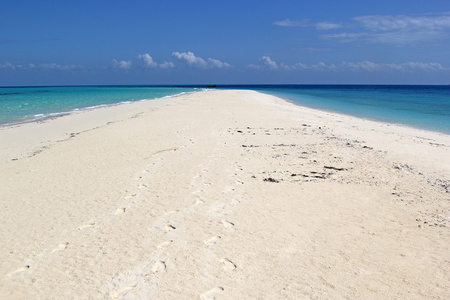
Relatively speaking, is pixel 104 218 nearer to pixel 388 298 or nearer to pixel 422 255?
pixel 388 298

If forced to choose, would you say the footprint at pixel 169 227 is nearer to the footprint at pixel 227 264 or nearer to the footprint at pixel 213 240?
the footprint at pixel 213 240

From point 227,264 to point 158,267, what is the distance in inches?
32.2

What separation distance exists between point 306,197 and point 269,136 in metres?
6.05

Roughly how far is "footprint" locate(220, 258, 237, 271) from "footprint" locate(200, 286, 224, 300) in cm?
36

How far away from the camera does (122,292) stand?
3.61 meters

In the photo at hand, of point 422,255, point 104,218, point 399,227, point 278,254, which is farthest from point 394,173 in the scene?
point 104,218

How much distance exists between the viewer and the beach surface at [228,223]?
375cm

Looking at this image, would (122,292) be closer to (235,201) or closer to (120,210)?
(120,210)

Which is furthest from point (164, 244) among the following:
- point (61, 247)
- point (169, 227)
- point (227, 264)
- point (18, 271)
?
point (18, 271)

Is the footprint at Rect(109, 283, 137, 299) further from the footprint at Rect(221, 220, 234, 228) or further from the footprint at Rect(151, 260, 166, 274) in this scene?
the footprint at Rect(221, 220, 234, 228)

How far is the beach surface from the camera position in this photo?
3.75 m

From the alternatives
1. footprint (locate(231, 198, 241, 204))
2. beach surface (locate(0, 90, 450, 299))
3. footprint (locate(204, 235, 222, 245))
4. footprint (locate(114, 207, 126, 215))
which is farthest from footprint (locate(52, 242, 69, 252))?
footprint (locate(231, 198, 241, 204))

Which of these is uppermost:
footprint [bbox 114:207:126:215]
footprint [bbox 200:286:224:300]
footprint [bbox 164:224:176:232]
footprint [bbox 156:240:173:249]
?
footprint [bbox 164:224:176:232]

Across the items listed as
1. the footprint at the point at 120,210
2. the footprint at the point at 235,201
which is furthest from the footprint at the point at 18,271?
the footprint at the point at 235,201
